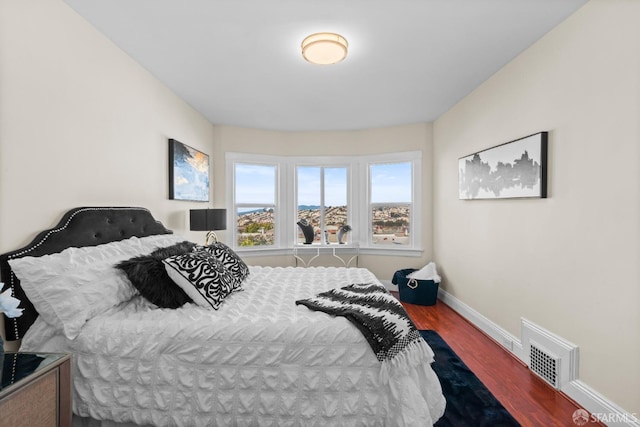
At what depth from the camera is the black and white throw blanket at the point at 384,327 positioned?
1.56 meters

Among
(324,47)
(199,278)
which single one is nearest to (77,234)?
(199,278)

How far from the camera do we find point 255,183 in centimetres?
481

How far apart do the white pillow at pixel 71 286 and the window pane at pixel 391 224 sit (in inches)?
145

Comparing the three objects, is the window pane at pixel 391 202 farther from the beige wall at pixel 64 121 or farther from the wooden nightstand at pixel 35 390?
the wooden nightstand at pixel 35 390

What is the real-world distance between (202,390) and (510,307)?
8.52 feet

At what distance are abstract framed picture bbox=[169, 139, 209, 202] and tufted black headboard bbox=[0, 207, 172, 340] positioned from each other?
663 mm

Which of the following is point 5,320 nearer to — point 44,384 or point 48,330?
point 48,330

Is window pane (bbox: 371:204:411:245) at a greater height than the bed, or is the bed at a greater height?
window pane (bbox: 371:204:411:245)

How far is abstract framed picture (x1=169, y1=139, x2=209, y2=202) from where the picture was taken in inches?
127

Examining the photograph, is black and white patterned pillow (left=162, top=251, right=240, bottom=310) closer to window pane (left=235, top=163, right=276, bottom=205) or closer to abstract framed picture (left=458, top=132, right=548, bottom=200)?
abstract framed picture (left=458, top=132, right=548, bottom=200)

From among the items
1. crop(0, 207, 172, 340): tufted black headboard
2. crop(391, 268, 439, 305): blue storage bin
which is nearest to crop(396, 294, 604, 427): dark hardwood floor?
crop(391, 268, 439, 305): blue storage bin

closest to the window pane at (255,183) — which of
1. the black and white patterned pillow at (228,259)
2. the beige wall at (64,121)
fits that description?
the beige wall at (64,121)

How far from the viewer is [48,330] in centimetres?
160

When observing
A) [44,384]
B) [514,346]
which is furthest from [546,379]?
[44,384]
